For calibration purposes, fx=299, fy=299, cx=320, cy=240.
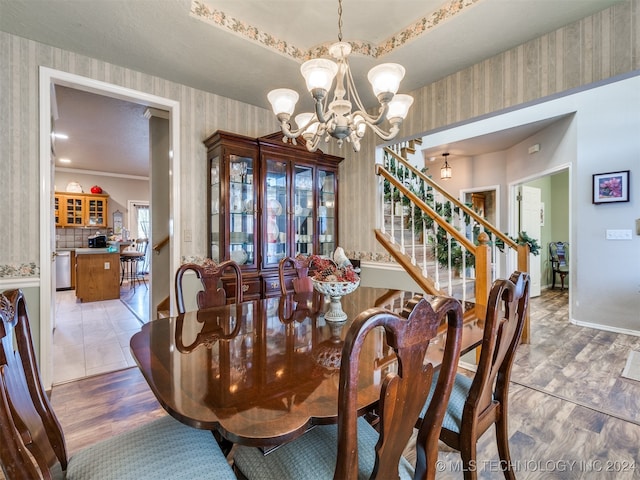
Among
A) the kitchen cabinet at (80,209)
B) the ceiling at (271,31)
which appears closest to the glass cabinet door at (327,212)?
the ceiling at (271,31)

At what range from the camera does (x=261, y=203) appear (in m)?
2.96

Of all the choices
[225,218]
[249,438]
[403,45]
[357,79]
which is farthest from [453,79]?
[249,438]

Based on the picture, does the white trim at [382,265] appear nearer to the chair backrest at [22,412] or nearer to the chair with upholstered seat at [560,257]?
the chair backrest at [22,412]

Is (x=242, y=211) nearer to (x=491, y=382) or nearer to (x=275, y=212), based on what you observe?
(x=275, y=212)

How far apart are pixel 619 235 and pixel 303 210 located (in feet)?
12.7

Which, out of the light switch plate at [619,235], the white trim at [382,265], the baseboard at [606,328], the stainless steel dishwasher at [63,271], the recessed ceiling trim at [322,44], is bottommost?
the baseboard at [606,328]

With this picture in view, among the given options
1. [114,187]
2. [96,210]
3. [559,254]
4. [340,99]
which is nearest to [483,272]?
[340,99]

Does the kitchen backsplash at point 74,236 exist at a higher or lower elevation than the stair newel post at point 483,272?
higher

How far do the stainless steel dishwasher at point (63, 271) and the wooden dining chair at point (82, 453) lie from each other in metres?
7.12

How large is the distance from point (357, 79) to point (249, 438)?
287 centimetres

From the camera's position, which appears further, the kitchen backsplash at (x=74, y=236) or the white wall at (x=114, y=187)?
the white wall at (x=114, y=187)

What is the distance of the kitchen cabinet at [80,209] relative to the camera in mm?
6762

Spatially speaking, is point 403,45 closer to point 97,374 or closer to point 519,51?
point 519,51

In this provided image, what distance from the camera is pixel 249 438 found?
0.66 metres
